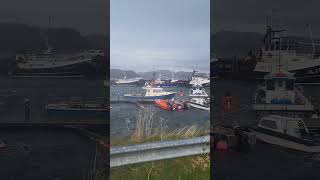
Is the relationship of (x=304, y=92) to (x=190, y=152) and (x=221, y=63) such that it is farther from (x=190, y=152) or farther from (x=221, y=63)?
(x=190, y=152)

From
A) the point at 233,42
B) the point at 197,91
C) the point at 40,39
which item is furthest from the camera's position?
the point at 197,91

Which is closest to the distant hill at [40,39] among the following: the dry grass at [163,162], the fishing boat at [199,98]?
the dry grass at [163,162]

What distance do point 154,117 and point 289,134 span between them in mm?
1417

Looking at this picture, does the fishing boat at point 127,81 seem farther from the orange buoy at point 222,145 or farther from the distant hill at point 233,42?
the orange buoy at point 222,145

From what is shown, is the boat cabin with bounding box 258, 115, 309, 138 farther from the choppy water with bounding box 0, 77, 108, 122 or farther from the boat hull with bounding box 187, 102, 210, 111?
the choppy water with bounding box 0, 77, 108, 122

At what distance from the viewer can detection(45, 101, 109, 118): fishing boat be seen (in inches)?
182

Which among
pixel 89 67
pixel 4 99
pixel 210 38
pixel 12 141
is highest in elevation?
pixel 210 38

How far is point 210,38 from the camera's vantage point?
4.81m

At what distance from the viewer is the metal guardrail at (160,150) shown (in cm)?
492

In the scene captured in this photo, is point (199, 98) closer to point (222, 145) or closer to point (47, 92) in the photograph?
point (222, 145)

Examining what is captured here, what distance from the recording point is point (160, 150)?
198 inches

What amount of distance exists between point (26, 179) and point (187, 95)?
1.85 m

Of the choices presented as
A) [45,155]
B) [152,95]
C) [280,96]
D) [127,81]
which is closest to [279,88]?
[280,96]

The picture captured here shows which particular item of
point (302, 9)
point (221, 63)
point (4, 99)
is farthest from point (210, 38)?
point (4, 99)
